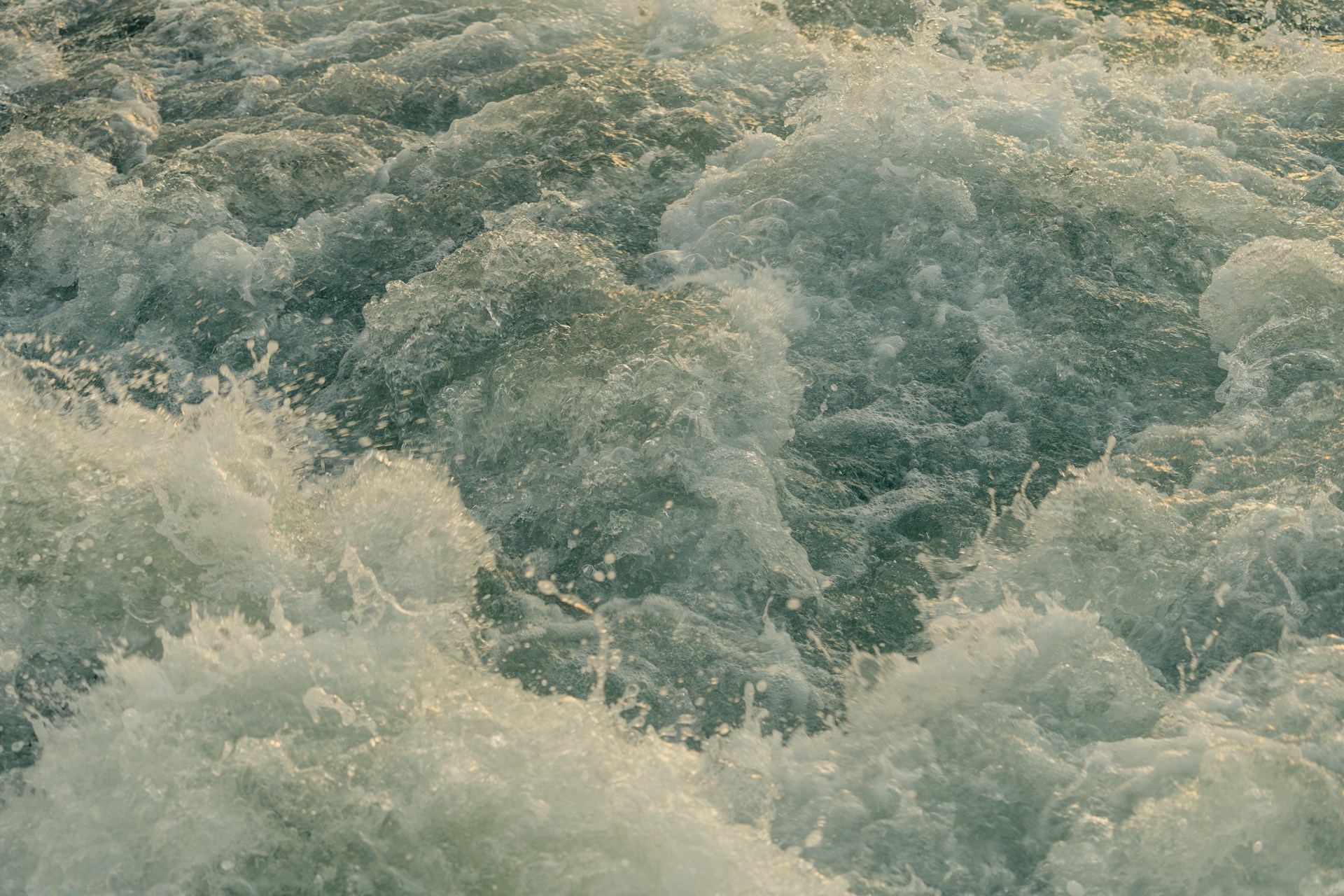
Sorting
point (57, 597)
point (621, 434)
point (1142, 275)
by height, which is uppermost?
point (1142, 275)

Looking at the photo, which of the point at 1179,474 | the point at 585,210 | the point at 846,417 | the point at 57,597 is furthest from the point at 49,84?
the point at 1179,474

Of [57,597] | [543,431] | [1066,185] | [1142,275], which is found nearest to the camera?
[57,597]

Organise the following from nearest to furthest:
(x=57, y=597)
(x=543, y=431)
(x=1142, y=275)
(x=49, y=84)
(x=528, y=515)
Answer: (x=57, y=597), (x=528, y=515), (x=543, y=431), (x=1142, y=275), (x=49, y=84)

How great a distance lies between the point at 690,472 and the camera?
3205 mm

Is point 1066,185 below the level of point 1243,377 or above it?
above

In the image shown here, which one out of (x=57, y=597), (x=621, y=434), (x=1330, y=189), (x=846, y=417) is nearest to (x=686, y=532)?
(x=621, y=434)

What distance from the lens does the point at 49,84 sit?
574cm

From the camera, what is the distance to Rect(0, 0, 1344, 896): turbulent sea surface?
231 centimetres

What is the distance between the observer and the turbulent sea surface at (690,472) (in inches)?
91.0

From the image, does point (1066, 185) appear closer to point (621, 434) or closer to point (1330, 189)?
point (1330, 189)

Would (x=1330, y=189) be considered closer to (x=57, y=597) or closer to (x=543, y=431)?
(x=543, y=431)

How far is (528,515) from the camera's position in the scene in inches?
125

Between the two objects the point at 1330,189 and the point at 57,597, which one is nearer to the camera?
the point at 57,597

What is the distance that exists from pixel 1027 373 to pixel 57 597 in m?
2.80
